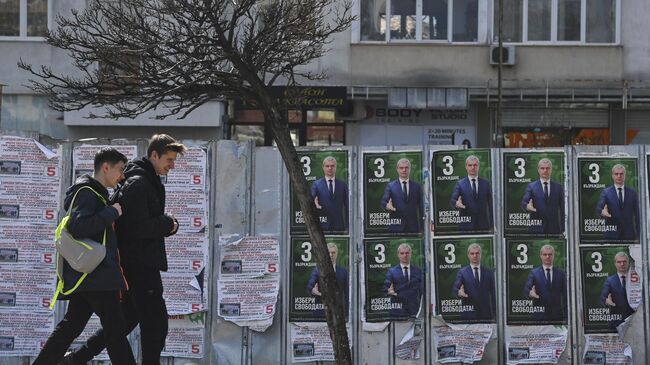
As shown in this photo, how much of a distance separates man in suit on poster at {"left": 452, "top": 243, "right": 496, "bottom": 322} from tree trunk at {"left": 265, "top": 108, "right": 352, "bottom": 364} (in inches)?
63.0

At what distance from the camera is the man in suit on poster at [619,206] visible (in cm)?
831

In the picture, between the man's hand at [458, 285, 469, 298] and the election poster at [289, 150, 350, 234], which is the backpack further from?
the man's hand at [458, 285, 469, 298]

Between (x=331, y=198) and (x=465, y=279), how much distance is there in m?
1.30

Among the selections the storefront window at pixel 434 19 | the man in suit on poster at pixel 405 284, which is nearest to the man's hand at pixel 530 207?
the man in suit on poster at pixel 405 284

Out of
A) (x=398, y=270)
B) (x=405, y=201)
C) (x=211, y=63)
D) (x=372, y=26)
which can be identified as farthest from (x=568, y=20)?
(x=211, y=63)

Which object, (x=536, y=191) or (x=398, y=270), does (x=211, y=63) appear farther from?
(x=536, y=191)

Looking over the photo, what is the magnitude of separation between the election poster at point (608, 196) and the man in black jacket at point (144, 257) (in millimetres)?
3446

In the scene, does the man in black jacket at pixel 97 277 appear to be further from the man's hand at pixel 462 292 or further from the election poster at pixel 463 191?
the man's hand at pixel 462 292

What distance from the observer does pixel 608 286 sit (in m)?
8.32

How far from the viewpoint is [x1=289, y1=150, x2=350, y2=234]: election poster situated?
27.4 feet

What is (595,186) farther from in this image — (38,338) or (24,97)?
(24,97)

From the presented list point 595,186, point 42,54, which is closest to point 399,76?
point 42,54

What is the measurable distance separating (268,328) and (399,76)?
15913 mm

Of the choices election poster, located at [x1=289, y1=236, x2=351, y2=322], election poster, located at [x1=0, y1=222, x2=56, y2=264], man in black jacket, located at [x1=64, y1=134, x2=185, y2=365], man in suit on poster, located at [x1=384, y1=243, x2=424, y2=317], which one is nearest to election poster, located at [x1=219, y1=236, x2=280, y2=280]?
election poster, located at [x1=289, y1=236, x2=351, y2=322]
